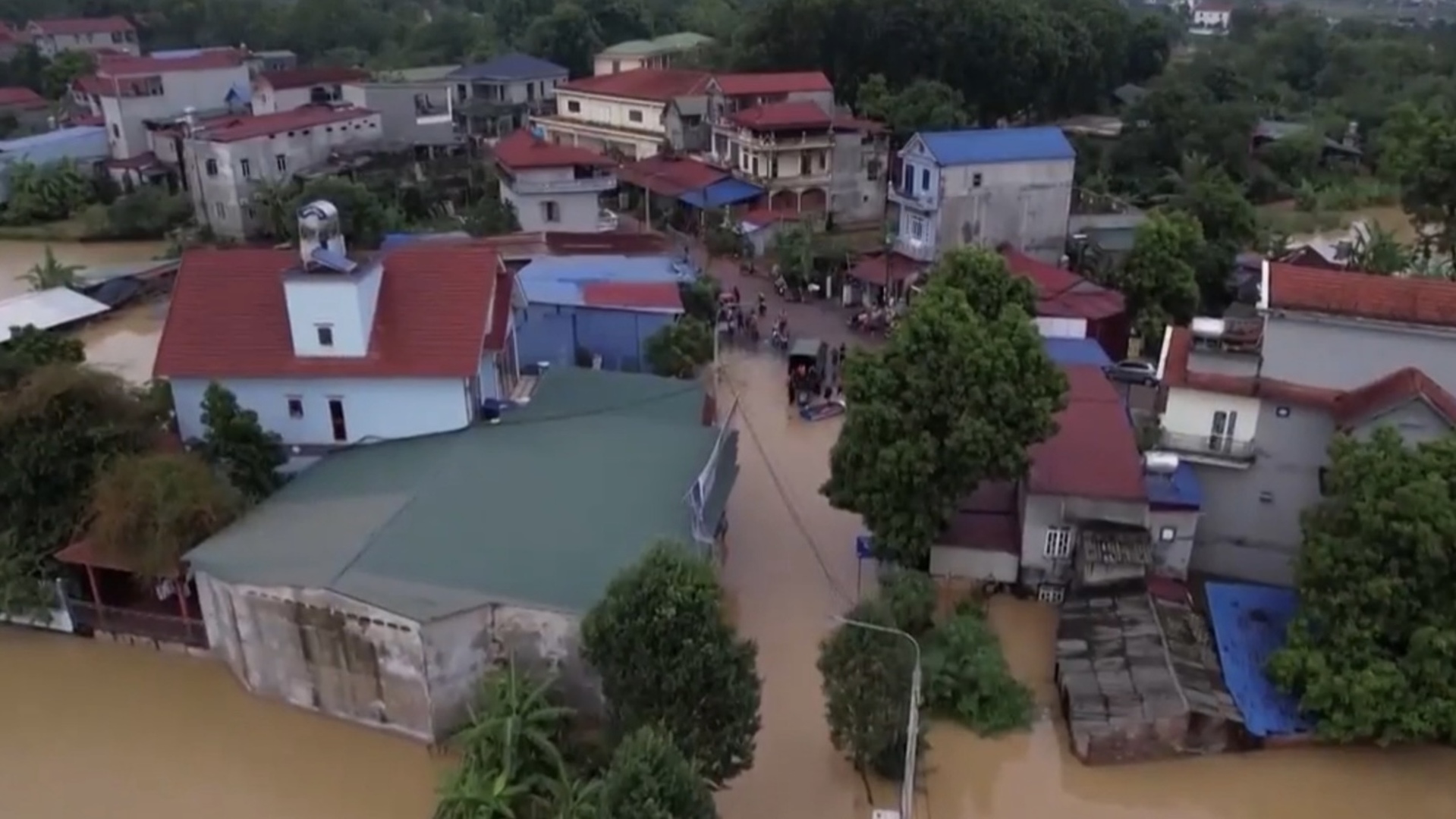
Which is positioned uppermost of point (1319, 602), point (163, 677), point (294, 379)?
point (294, 379)

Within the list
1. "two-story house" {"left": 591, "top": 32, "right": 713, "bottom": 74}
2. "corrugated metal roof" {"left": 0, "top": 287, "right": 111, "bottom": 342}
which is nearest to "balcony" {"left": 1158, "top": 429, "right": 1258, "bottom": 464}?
"corrugated metal roof" {"left": 0, "top": 287, "right": 111, "bottom": 342}

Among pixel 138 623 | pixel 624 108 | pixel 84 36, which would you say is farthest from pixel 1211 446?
pixel 84 36

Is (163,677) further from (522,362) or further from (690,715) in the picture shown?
(522,362)

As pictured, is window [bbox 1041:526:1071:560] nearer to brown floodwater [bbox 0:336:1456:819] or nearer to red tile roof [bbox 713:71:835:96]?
brown floodwater [bbox 0:336:1456:819]

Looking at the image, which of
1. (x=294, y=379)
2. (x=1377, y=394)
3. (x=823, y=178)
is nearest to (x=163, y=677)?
(x=294, y=379)

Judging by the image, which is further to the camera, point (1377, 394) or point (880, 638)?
point (1377, 394)

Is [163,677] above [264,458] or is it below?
below

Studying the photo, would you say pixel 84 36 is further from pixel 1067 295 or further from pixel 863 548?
pixel 863 548
